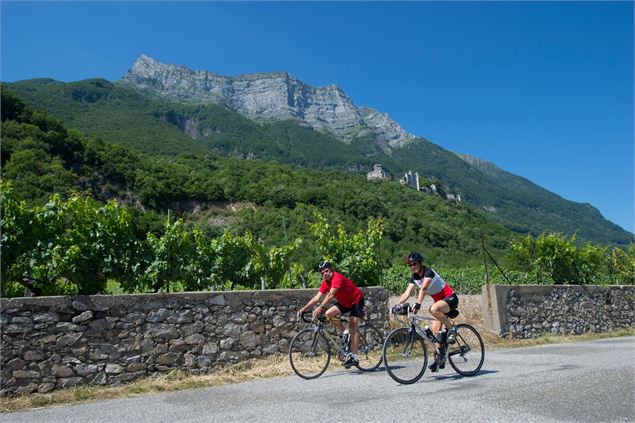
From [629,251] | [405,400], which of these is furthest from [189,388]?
[629,251]

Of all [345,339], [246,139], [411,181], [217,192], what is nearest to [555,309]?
[345,339]

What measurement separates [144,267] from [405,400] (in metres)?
5.17

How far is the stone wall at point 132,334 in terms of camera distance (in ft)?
19.9

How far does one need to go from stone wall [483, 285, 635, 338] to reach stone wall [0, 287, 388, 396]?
19.6 ft

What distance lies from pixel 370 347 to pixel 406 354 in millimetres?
2205

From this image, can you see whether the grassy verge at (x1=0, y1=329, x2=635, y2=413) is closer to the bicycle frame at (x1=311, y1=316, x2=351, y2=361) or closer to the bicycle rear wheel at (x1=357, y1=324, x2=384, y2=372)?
the bicycle frame at (x1=311, y1=316, x2=351, y2=361)

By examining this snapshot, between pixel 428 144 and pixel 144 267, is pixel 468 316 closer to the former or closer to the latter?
pixel 144 267

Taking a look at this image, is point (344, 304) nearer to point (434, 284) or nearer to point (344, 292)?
point (344, 292)

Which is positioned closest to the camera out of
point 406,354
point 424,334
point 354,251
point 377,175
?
point 406,354

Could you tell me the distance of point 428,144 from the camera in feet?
625

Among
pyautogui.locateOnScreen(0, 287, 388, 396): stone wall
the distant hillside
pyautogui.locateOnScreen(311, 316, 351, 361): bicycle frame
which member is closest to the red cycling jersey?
pyautogui.locateOnScreen(311, 316, 351, 361): bicycle frame

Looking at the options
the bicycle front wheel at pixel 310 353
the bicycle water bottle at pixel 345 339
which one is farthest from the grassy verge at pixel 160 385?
the bicycle water bottle at pixel 345 339

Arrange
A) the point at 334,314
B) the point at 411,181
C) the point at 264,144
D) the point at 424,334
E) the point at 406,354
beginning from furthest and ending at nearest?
Answer: the point at 264,144 < the point at 411,181 < the point at 334,314 < the point at 424,334 < the point at 406,354

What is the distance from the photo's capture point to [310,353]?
6941 millimetres
